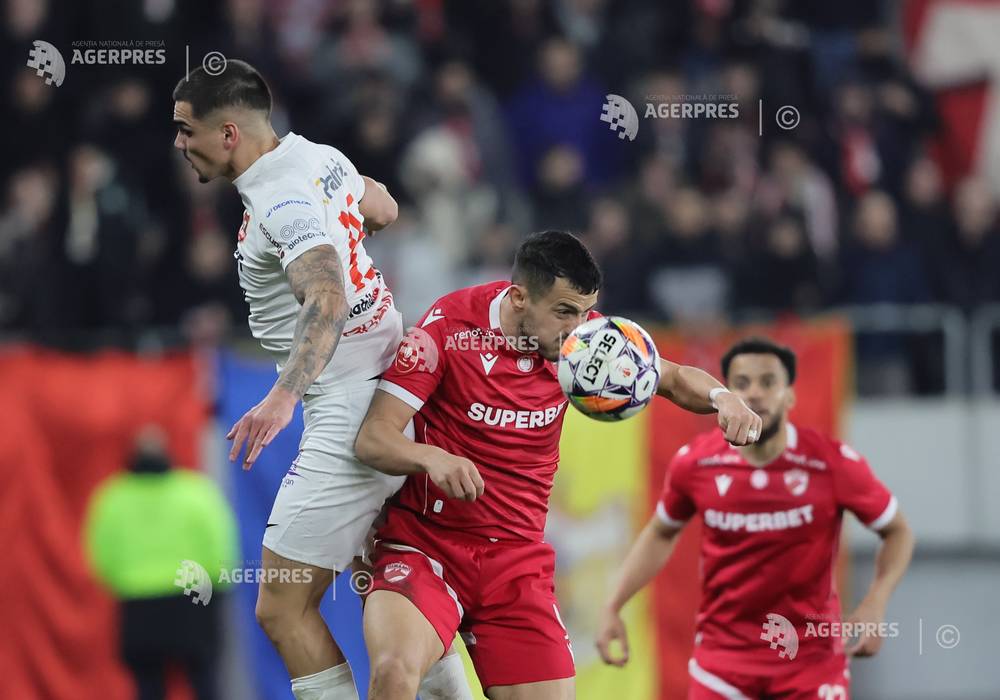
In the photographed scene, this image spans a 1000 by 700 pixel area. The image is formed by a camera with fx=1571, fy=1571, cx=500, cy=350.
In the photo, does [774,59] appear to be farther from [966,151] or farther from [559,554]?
[559,554]

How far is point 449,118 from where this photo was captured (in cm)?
1256

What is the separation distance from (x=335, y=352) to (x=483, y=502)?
0.84m

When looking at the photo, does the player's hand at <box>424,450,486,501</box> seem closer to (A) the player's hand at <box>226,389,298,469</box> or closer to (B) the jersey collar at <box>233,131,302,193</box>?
(A) the player's hand at <box>226,389,298,469</box>

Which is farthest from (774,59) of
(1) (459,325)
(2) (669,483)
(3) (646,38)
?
(1) (459,325)

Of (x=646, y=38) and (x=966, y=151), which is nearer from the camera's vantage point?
(x=646, y=38)

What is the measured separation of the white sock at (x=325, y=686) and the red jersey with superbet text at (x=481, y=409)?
712mm

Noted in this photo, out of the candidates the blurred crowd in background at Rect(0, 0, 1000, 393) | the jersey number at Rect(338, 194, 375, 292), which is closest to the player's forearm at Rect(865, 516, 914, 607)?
the jersey number at Rect(338, 194, 375, 292)

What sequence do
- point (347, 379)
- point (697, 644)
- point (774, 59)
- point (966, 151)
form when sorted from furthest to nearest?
point (966, 151), point (774, 59), point (697, 644), point (347, 379)

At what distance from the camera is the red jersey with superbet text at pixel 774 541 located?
7.12 meters

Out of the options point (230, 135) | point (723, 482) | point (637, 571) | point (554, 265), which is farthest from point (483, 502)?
point (230, 135)

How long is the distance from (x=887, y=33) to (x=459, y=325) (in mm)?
9865

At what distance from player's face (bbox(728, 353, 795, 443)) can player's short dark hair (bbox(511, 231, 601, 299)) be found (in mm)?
1473

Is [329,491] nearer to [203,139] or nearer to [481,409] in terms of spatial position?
[481,409]

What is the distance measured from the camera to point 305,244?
5652mm
